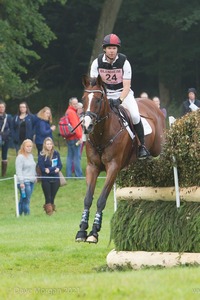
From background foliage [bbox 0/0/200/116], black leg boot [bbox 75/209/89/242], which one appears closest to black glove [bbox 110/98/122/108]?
black leg boot [bbox 75/209/89/242]

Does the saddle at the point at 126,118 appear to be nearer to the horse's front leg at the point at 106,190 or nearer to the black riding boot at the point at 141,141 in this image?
the black riding boot at the point at 141,141

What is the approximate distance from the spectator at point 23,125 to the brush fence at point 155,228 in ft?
43.5

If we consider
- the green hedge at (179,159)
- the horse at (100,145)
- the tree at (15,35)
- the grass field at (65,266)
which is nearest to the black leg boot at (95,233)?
the horse at (100,145)

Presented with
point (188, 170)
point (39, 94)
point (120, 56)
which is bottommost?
point (188, 170)

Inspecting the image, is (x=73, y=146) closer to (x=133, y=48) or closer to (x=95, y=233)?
(x=95, y=233)

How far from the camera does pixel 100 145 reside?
15109mm

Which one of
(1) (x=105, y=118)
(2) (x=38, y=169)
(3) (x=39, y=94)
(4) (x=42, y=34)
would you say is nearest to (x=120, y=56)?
(1) (x=105, y=118)

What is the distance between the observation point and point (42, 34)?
3847cm

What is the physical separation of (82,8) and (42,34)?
13.7 meters

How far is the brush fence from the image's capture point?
14.3 m

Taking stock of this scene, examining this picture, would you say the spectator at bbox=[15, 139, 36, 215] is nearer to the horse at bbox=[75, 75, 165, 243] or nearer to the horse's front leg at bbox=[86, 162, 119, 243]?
the horse at bbox=[75, 75, 165, 243]

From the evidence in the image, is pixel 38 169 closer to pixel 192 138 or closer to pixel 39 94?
pixel 192 138

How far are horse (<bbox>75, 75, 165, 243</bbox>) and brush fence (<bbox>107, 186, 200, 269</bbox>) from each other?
587mm

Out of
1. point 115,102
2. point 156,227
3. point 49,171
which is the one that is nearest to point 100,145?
point 115,102
